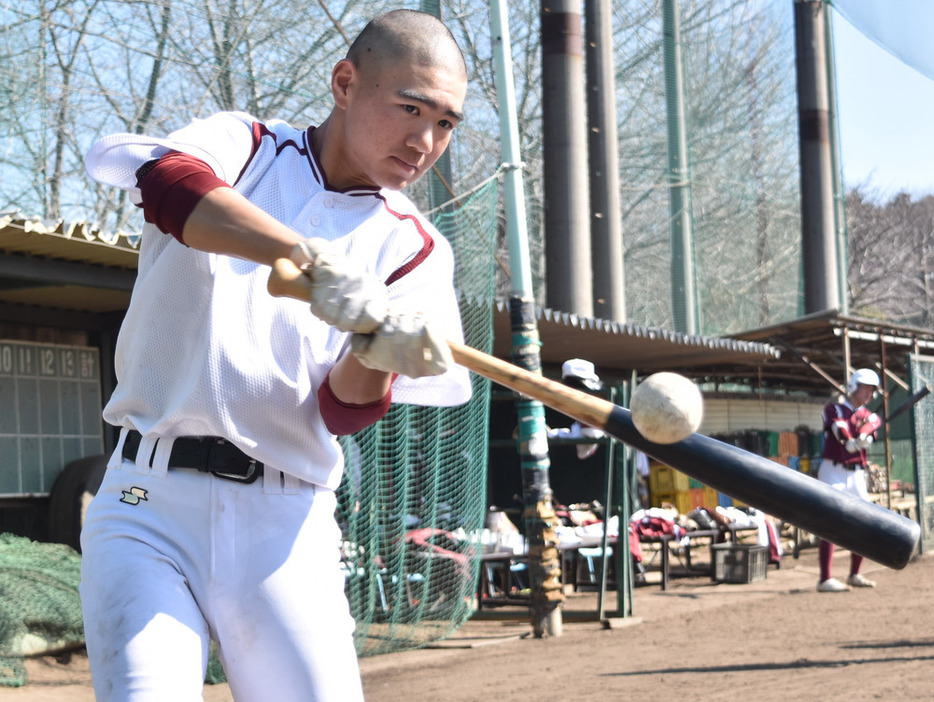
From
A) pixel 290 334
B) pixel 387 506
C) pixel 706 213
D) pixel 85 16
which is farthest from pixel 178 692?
pixel 706 213

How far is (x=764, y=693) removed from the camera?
20.6 ft

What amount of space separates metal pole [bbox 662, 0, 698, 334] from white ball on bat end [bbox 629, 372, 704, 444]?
57.0 ft

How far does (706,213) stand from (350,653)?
70.8 ft

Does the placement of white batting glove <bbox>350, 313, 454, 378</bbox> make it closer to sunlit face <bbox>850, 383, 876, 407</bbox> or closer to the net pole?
the net pole

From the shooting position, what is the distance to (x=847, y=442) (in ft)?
35.4

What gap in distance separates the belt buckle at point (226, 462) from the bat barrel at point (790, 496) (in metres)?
0.76

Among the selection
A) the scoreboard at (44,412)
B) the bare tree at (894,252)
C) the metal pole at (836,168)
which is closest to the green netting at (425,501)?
the scoreboard at (44,412)

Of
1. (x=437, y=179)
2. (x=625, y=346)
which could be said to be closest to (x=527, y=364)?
(x=437, y=179)

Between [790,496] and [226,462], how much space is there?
1.17m

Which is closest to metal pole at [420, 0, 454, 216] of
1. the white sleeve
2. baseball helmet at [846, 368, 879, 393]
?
baseball helmet at [846, 368, 879, 393]

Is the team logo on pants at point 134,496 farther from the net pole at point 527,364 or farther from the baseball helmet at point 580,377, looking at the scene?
the baseball helmet at point 580,377

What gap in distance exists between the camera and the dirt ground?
257 inches

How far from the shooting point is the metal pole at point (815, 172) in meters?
21.2

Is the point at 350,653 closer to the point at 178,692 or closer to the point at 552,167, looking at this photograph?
the point at 178,692
